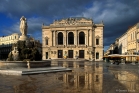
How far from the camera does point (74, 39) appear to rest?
240 ft

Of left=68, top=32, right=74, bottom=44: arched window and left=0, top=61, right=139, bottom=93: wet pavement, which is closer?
left=0, top=61, right=139, bottom=93: wet pavement

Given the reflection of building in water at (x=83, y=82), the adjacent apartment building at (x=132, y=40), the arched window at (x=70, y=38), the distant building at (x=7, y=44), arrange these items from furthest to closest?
the distant building at (x=7, y=44)
the arched window at (x=70, y=38)
the adjacent apartment building at (x=132, y=40)
the reflection of building in water at (x=83, y=82)

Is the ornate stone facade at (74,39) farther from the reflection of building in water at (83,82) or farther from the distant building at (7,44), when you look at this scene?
the reflection of building in water at (83,82)

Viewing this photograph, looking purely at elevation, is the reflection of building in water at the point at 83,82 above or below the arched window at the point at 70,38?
below

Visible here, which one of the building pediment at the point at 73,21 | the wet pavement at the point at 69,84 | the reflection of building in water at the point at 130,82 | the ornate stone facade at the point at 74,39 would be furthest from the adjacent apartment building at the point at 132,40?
the wet pavement at the point at 69,84

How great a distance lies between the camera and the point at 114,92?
27.6 ft

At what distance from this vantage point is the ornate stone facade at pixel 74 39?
71.9 metres

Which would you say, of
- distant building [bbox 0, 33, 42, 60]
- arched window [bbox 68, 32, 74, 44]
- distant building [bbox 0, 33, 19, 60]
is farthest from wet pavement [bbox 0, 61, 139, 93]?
distant building [bbox 0, 33, 19, 60]

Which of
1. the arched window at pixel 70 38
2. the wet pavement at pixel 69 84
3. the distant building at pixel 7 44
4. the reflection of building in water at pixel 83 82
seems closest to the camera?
the wet pavement at pixel 69 84

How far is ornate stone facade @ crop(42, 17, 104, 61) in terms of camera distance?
71.9 metres

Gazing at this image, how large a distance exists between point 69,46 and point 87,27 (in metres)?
11.0

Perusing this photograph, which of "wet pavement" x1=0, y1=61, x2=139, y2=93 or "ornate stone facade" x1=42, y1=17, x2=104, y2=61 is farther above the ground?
"ornate stone facade" x1=42, y1=17, x2=104, y2=61

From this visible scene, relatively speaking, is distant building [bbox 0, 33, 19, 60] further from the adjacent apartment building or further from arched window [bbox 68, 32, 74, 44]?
the adjacent apartment building

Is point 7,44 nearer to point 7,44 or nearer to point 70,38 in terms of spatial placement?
point 7,44
